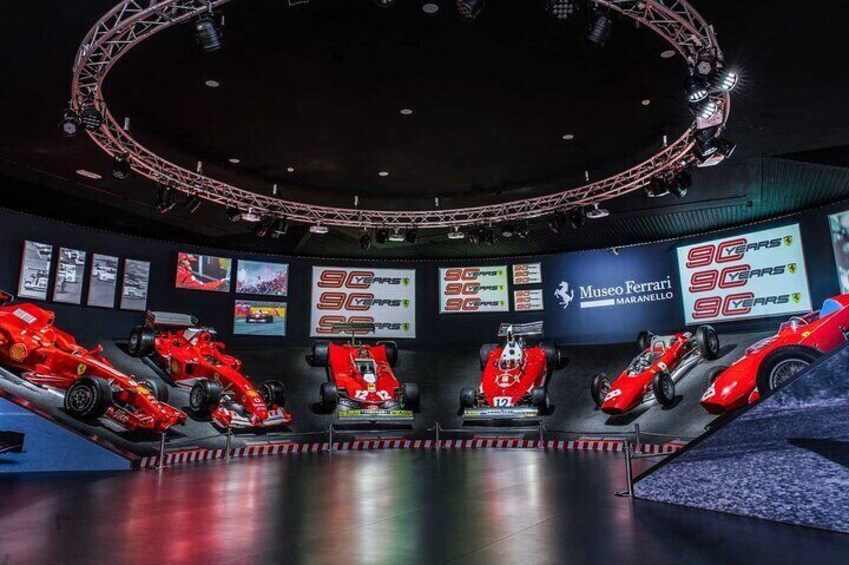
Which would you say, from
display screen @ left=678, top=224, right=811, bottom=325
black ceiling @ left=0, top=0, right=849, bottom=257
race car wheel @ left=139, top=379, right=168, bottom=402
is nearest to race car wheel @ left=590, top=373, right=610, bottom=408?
display screen @ left=678, top=224, right=811, bottom=325

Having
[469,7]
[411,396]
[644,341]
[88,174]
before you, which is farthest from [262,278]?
[469,7]

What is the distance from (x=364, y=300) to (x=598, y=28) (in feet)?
36.6

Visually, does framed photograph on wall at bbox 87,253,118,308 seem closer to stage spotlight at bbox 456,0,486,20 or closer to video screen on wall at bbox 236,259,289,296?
video screen on wall at bbox 236,259,289,296

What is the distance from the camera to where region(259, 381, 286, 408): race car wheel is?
39.8ft

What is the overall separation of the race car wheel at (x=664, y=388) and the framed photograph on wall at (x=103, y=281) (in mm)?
11756

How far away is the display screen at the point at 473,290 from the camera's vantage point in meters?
16.3

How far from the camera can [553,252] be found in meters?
16.2

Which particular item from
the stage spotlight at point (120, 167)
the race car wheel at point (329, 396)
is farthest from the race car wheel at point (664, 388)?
the stage spotlight at point (120, 167)

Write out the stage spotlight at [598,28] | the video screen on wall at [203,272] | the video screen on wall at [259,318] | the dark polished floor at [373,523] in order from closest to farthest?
the dark polished floor at [373,523] < the stage spotlight at [598,28] < the video screen on wall at [203,272] < the video screen on wall at [259,318]

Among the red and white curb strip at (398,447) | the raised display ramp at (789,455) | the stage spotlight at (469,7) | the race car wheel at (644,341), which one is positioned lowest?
the red and white curb strip at (398,447)

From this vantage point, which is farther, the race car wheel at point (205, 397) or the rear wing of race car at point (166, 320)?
the rear wing of race car at point (166, 320)

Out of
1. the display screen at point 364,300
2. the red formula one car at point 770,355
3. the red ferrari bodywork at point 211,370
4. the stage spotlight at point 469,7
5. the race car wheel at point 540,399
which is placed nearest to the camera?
the stage spotlight at point 469,7

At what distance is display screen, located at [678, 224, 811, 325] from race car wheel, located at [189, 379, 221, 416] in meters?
10.9

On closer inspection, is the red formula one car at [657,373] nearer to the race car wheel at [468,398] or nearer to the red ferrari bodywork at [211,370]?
the race car wheel at [468,398]
